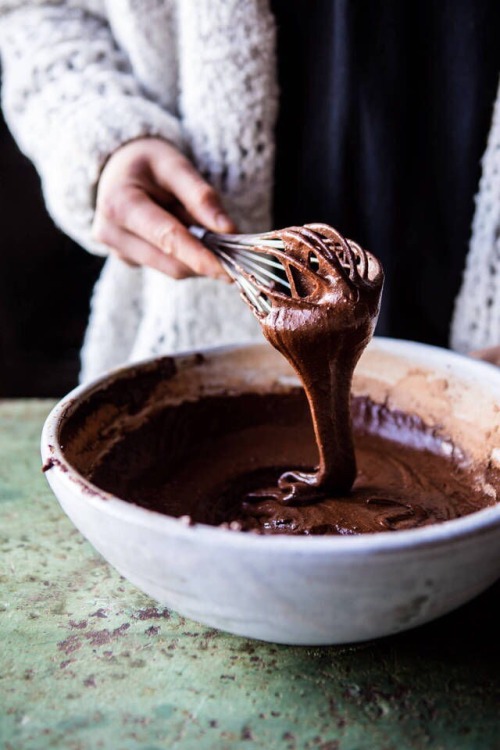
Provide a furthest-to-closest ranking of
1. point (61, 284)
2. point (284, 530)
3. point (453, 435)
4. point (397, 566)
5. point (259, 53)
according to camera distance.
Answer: point (61, 284) → point (259, 53) → point (453, 435) → point (284, 530) → point (397, 566)

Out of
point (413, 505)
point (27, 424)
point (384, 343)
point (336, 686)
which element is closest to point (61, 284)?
point (27, 424)

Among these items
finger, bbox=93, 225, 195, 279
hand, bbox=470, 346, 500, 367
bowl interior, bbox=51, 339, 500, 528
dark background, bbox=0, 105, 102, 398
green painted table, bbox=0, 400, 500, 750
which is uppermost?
finger, bbox=93, 225, 195, 279

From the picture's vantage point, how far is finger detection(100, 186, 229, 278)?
2.91 feet

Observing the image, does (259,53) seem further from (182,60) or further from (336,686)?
(336,686)

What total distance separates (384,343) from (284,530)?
31 cm

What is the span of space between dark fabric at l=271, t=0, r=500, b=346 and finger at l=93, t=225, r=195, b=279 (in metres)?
0.26

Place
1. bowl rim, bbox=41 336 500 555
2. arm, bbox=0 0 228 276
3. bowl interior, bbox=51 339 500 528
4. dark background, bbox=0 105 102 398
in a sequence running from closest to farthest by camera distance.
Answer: bowl rim, bbox=41 336 500 555 < bowl interior, bbox=51 339 500 528 < arm, bbox=0 0 228 276 < dark background, bbox=0 105 102 398

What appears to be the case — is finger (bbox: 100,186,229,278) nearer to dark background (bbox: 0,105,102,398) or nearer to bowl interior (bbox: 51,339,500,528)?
bowl interior (bbox: 51,339,500,528)

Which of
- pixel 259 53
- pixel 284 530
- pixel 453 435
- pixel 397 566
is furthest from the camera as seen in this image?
pixel 259 53

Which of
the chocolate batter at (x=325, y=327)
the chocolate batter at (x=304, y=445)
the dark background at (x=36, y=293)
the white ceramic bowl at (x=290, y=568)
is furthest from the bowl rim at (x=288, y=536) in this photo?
the dark background at (x=36, y=293)

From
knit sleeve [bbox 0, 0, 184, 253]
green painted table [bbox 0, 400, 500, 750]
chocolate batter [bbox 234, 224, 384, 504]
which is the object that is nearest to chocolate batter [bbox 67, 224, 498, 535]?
chocolate batter [bbox 234, 224, 384, 504]

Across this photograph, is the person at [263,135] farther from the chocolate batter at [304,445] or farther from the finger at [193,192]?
the chocolate batter at [304,445]

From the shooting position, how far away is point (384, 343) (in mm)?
899

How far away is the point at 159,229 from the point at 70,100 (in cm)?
29
